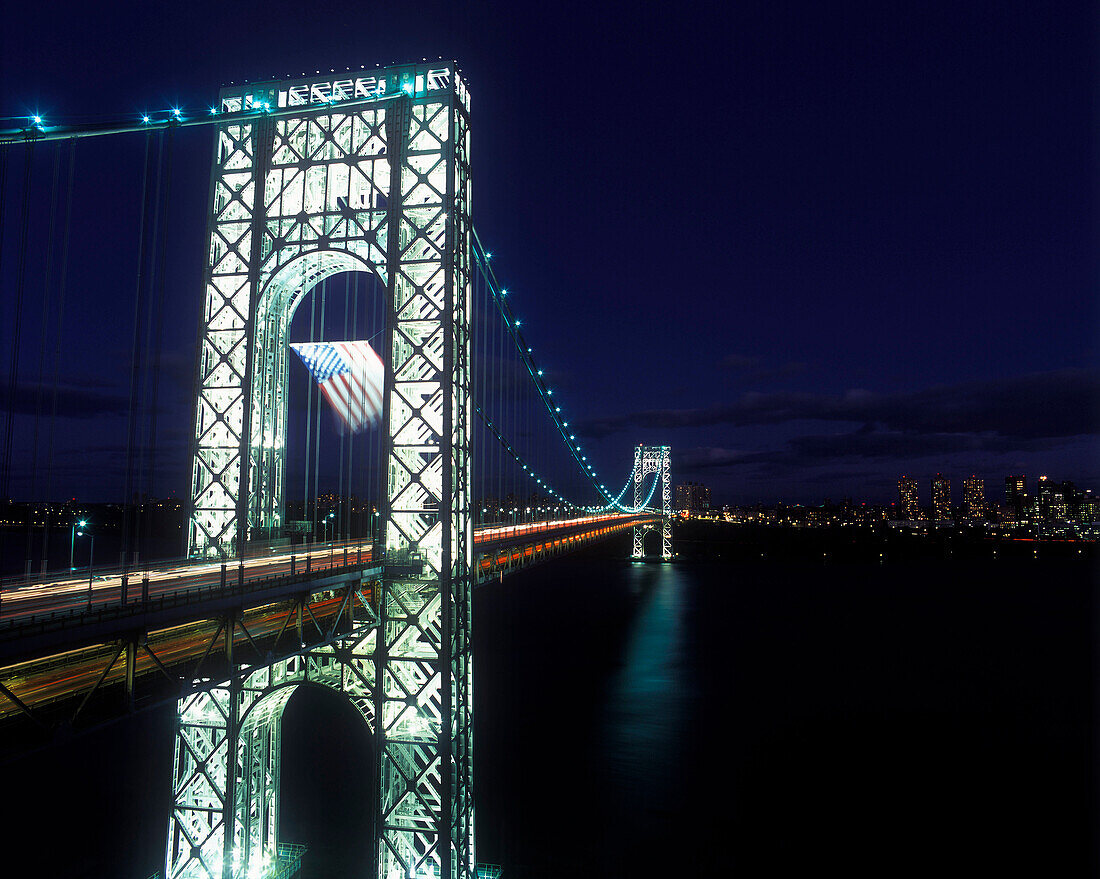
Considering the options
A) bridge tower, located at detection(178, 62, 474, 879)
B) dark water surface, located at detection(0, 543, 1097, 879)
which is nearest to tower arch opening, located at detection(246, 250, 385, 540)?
bridge tower, located at detection(178, 62, 474, 879)

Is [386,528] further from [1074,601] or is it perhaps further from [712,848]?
[1074,601]

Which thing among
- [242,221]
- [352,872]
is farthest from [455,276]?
[352,872]

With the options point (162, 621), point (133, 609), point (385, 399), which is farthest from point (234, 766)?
point (385, 399)

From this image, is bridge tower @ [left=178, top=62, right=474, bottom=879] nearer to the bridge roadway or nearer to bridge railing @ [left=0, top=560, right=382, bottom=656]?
the bridge roadway

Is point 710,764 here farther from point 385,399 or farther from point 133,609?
point 133,609

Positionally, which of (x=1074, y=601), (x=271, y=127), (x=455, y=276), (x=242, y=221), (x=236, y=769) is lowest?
(x=1074, y=601)

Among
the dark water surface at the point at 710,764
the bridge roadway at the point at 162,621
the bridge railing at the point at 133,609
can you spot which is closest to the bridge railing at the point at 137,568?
the bridge roadway at the point at 162,621

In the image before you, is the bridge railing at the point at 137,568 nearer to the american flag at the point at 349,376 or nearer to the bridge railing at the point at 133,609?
the bridge railing at the point at 133,609

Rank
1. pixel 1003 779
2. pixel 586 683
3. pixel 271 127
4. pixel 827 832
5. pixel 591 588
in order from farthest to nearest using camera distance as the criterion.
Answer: pixel 591 588, pixel 586 683, pixel 1003 779, pixel 827 832, pixel 271 127
